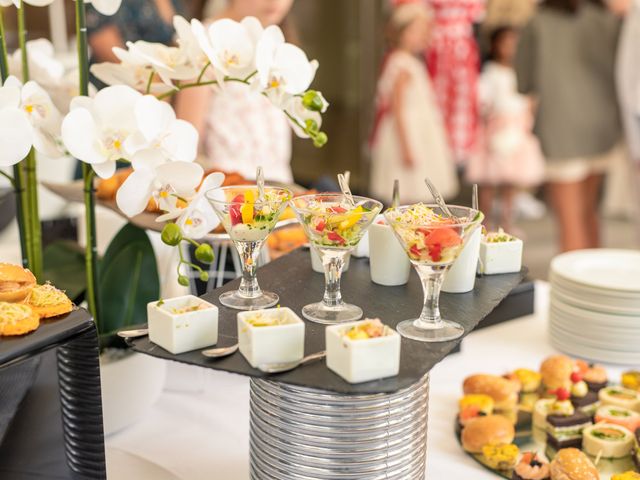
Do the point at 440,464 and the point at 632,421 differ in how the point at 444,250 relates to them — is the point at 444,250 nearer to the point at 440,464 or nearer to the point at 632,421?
the point at 440,464

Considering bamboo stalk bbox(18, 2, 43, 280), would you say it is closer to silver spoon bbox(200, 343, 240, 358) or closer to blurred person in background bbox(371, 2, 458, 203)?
silver spoon bbox(200, 343, 240, 358)

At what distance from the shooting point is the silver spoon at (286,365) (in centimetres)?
80

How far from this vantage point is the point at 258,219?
95 centimetres

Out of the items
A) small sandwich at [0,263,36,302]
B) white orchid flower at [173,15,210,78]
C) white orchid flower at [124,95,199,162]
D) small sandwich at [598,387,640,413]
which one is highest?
white orchid flower at [173,15,210,78]

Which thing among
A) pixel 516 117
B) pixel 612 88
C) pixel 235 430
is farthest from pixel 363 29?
pixel 235 430

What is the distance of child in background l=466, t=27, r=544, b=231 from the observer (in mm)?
5129

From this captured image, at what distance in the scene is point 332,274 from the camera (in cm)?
96

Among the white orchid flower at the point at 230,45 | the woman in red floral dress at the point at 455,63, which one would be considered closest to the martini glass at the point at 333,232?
the white orchid flower at the point at 230,45

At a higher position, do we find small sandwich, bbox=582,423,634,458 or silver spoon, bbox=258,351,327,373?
silver spoon, bbox=258,351,327,373

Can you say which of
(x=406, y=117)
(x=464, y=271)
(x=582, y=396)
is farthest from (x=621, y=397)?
(x=406, y=117)

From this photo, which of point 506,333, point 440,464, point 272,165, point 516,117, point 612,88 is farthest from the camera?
point 516,117

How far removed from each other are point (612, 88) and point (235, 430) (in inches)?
141

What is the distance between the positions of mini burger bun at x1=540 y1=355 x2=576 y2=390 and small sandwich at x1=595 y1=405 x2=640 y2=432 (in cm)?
10

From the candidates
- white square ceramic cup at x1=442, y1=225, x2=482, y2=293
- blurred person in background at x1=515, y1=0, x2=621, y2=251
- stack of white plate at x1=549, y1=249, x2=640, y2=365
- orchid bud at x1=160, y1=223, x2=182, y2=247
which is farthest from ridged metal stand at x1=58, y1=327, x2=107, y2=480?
blurred person in background at x1=515, y1=0, x2=621, y2=251
